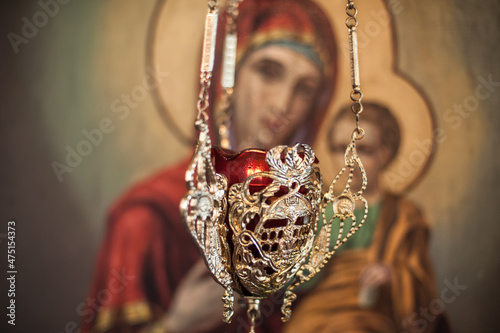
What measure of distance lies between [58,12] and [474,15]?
187 centimetres

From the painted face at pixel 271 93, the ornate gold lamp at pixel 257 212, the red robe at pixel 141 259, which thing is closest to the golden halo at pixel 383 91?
the painted face at pixel 271 93

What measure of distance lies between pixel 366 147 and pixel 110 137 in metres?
1.14

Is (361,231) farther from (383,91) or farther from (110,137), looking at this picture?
(110,137)

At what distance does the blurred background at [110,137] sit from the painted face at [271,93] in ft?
1.10

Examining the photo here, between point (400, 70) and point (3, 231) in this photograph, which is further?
point (400, 70)

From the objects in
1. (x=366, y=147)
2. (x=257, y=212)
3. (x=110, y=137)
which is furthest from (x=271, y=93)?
(x=257, y=212)

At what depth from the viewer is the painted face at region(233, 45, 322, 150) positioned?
2201 millimetres

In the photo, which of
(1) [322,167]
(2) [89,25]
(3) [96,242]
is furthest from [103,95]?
(1) [322,167]

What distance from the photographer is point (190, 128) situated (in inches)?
84.1

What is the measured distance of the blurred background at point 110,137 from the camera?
6.31 feet

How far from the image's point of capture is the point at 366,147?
2.22 metres

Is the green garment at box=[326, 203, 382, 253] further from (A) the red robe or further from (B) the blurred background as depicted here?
(A) the red robe

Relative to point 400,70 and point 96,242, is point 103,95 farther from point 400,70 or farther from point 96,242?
point 400,70

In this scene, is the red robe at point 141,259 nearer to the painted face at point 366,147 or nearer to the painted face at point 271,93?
the painted face at point 271,93
